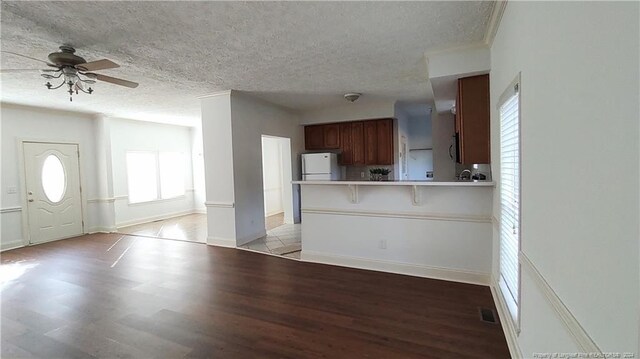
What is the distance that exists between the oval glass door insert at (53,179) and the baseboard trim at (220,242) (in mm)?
3488

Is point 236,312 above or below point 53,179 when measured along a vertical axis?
below

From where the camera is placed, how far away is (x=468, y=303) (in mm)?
2791

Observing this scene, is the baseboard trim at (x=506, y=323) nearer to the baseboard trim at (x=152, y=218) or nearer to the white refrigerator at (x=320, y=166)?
the white refrigerator at (x=320, y=166)

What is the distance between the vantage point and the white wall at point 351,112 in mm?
6007

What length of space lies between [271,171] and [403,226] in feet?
18.5

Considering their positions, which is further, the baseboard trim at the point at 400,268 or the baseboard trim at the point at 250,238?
the baseboard trim at the point at 250,238

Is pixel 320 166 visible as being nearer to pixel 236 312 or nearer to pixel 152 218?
pixel 236 312

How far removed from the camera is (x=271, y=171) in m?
8.60

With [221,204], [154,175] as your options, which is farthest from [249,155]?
[154,175]

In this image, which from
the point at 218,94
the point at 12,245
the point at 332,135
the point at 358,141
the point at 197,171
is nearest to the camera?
the point at 218,94

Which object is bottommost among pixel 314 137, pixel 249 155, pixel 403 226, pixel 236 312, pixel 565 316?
pixel 236 312

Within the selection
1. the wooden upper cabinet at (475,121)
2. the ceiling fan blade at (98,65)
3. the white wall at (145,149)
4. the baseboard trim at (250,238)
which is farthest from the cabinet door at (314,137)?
the ceiling fan blade at (98,65)

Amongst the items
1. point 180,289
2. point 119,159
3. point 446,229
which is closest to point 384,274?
point 446,229

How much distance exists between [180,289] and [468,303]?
3.02m
